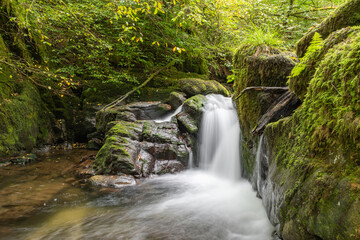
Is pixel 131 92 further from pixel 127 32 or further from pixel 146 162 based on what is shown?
pixel 146 162

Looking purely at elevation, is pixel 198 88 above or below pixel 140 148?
above

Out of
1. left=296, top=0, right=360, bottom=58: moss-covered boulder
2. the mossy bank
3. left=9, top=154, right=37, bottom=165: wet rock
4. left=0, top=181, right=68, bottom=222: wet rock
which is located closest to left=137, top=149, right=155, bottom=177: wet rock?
left=0, top=181, right=68, bottom=222: wet rock

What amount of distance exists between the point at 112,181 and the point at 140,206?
1523 mm

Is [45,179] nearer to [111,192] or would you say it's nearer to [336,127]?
[111,192]

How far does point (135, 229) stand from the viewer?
11.4 feet

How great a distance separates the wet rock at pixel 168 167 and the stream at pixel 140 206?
0.74 ft

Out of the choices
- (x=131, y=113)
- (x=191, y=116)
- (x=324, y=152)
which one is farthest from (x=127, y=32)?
(x=324, y=152)

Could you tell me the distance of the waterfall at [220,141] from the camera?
251 inches

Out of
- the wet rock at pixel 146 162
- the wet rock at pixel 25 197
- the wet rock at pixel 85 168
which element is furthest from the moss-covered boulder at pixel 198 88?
the wet rock at pixel 25 197

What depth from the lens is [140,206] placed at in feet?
14.3

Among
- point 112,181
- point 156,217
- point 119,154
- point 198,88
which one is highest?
point 198,88

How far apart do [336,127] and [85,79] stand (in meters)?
11.3

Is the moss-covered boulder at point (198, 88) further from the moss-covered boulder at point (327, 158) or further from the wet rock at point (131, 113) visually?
the moss-covered boulder at point (327, 158)

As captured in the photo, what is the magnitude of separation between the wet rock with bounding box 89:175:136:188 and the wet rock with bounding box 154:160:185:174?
3.52 feet
